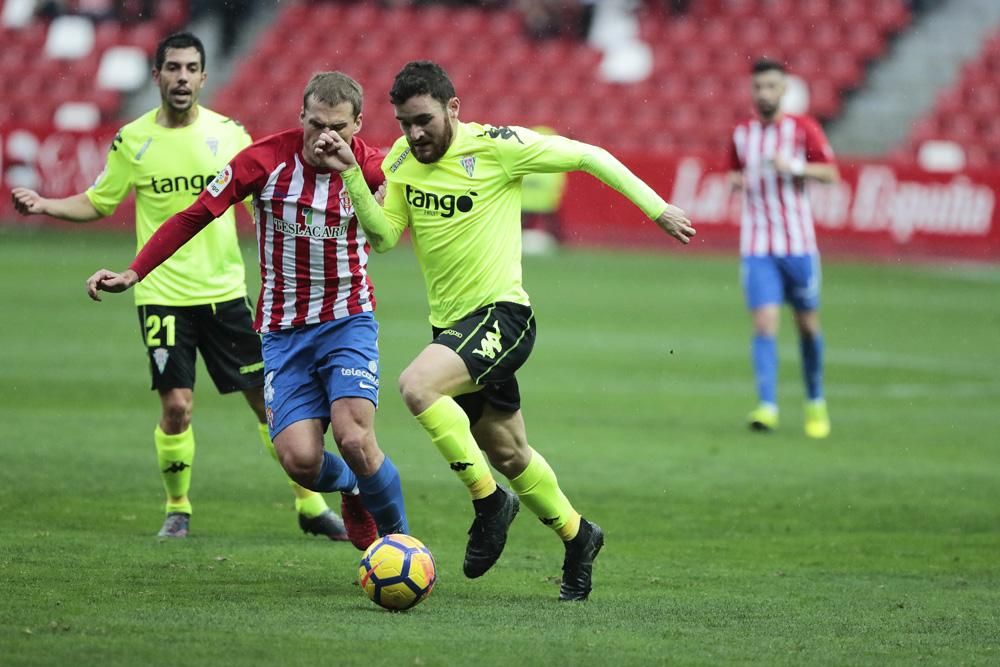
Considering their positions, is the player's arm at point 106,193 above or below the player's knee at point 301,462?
above

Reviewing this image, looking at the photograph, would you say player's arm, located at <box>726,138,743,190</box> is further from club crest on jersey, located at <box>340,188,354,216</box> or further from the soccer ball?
the soccer ball

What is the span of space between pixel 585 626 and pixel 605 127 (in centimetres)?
2452

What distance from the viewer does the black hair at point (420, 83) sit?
20.6ft

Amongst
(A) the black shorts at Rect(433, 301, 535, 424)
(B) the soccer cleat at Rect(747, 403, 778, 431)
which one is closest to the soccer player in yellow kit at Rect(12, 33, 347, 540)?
(A) the black shorts at Rect(433, 301, 535, 424)

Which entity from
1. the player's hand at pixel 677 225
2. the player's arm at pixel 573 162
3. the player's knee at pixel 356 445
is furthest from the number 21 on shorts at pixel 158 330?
the player's hand at pixel 677 225

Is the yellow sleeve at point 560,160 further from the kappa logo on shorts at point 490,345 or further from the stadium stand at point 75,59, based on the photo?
the stadium stand at point 75,59

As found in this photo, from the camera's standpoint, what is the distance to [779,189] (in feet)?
40.5

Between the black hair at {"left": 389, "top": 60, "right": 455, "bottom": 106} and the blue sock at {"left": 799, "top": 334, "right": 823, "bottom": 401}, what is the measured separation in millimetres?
5966

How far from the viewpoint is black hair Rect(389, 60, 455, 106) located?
628 centimetres

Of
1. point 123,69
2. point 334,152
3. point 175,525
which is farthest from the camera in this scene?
point 123,69

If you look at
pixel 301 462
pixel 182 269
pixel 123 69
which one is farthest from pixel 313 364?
pixel 123 69

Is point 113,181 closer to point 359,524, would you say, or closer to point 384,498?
point 359,524

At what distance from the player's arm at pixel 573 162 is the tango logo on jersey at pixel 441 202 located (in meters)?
0.22

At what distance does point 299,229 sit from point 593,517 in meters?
2.64
